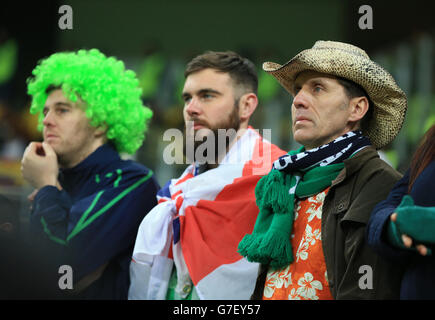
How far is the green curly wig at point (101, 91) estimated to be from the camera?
4.20m

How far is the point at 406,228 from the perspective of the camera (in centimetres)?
228

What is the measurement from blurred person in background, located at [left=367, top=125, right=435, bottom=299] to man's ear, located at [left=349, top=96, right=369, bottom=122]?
0.51m

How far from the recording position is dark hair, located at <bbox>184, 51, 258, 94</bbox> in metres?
4.01

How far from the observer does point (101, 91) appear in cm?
425

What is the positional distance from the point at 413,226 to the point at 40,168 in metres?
2.42

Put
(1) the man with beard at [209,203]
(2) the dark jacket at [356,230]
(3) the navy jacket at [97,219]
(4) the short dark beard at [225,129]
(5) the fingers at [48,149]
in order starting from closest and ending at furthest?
(2) the dark jacket at [356,230] → (1) the man with beard at [209,203] → (3) the navy jacket at [97,219] → (4) the short dark beard at [225,129] → (5) the fingers at [48,149]

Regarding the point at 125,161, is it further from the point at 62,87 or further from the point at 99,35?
the point at 99,35

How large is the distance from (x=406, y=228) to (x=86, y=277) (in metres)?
2.08

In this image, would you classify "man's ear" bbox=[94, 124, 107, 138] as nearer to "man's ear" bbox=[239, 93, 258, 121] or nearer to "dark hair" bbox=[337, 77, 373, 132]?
"man's ear" bbox=[239, 93, 258, 121]

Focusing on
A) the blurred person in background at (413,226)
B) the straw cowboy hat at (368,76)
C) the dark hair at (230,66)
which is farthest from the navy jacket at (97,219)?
the blurred person in background at (413,226)

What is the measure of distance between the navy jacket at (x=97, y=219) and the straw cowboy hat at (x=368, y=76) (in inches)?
52.0

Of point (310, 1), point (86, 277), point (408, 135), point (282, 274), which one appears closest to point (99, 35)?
point (310, 1)

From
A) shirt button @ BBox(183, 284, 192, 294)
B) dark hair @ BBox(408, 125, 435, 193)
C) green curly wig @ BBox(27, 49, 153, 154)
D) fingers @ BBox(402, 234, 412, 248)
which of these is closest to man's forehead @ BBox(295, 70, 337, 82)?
dark hair @ BBox(408, 125, 435, 193)

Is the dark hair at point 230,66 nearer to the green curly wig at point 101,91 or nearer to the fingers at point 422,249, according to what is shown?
the green curly wig at point 101,91
